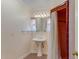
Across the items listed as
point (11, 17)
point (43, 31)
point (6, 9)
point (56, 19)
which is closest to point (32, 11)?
point (43, 31)

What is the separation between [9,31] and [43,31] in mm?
2153

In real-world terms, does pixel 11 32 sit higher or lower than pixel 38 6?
lower

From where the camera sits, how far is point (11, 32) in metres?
3.91

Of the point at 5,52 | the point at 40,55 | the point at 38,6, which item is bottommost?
the point at 40,55

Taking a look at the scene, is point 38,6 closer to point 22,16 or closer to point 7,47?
point 22,16

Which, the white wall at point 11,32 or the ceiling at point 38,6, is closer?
the white wall at point 11,32

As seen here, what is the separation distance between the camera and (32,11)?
559cm

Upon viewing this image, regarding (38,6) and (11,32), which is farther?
(38,6)

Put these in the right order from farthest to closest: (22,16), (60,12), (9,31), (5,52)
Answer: (22,16) → (9,31) → (5,52) → (60,12)

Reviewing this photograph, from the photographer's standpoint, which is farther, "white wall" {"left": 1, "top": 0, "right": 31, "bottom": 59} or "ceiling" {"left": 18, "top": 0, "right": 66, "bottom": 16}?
"ceiling" {"left": 18, "top": 0, "right": 66, "bottom": 16}

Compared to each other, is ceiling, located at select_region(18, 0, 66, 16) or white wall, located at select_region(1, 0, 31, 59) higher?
ceiling, located at select_region(18, 0, 66, 16)

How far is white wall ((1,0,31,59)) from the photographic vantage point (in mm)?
3325

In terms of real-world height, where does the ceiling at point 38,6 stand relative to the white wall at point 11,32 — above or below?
above

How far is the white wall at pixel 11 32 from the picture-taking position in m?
3.33
